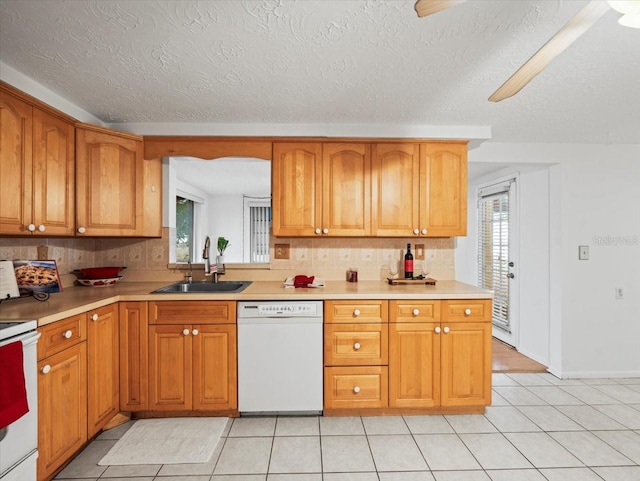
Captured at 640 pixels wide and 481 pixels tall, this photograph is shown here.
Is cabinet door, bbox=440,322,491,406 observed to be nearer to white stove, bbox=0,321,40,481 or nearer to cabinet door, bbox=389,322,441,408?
cabinet door, bbox=389,322,441,408

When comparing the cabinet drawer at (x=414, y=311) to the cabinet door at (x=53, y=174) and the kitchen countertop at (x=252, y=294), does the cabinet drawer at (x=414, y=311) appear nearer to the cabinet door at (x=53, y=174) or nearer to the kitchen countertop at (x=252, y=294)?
the kitchen countertop at (x=252, y=294)

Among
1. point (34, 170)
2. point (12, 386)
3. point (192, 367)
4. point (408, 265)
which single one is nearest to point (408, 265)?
point (408, 265)

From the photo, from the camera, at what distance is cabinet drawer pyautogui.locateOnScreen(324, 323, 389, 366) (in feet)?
8.44

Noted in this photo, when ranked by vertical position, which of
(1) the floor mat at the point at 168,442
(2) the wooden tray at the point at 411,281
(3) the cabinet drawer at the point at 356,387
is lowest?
(1) the floor mat at the point at 168,442

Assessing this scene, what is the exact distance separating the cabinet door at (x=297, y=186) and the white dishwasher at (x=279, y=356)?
705 millimetres

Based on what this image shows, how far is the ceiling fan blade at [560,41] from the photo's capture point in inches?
45.0

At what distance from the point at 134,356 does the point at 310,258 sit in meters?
1.57

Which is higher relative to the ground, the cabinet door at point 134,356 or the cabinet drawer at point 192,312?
the cabinet drawer at point 192,312

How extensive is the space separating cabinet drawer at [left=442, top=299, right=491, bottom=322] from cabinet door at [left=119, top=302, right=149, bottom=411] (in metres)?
2.19

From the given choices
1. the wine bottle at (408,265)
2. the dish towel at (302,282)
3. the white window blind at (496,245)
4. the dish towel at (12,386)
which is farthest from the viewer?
the white window blind at (496,245)

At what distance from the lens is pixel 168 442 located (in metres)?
2.27

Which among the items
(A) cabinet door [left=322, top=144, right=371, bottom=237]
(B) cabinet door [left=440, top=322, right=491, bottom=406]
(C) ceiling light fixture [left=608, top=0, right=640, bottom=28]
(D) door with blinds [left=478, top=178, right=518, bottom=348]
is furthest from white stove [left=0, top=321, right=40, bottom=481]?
(D) door with blinds [left=478, top=178, right=518, bottom=348]

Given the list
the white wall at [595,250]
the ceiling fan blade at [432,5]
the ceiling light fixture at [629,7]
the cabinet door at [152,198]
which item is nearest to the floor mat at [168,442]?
the cabinet door at [152,198]

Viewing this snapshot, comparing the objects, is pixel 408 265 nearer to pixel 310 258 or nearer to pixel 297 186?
pixel 310 258
